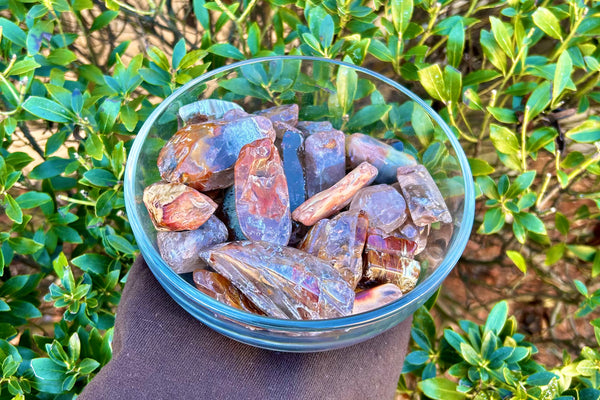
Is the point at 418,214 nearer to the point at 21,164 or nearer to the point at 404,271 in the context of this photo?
the point at 404,271

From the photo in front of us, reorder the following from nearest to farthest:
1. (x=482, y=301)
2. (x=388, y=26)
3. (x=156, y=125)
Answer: (x=156, y=125)
(x=388, y=26)
(x=482, y=301)

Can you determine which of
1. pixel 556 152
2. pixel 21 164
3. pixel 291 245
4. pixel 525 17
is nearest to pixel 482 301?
pixel 556 152

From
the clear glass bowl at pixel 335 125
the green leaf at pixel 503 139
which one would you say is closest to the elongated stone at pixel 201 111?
the clear glass bowl at pixel 335 125

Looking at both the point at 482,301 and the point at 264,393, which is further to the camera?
the point at 482,301

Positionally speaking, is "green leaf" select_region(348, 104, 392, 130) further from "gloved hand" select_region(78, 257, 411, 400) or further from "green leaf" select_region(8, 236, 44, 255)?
"green leaf" select_region(8, 236, 44, 255)

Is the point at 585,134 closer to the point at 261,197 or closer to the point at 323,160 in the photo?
the point at 323,160

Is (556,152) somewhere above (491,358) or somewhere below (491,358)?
above

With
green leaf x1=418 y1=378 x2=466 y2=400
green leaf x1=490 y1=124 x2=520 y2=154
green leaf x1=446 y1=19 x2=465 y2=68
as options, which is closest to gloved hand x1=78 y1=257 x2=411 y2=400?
green leaf x1=418 y1=378 x2=466 y2=400

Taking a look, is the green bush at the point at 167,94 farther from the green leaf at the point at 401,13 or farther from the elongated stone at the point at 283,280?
the elongated stone at the point at 283,280
